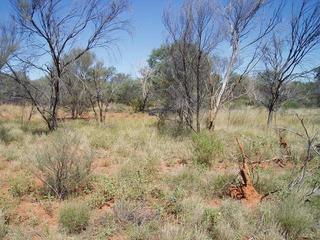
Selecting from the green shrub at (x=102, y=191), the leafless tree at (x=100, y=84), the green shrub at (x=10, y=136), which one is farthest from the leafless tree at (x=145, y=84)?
the green shrub at (x=102, y=191)

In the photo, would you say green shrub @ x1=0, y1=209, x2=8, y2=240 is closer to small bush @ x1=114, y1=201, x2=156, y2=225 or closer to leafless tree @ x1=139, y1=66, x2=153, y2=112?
small bush @ x1=114, y1=201, x2=156, y2=225

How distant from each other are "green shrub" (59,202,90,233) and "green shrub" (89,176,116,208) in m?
0.58

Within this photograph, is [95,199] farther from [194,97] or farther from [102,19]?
[102,19]

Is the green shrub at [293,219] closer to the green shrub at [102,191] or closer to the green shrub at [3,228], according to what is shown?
the green shrub at [102,191]

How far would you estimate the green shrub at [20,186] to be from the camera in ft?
19.6

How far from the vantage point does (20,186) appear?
241 inches

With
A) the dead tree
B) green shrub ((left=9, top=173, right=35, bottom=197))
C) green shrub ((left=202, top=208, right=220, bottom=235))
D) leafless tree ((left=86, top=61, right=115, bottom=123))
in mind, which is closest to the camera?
green shrub ((left=202, top=208, right=220, bottom=235))

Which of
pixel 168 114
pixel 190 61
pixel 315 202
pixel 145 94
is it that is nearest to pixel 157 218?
pixel 315 202

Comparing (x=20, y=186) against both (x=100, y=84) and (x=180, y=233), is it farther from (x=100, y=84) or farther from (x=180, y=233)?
(x=100, y=84)

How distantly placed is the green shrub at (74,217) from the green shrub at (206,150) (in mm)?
3535

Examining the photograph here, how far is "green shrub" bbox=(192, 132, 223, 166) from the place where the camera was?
7949 mm

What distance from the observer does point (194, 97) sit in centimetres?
1206

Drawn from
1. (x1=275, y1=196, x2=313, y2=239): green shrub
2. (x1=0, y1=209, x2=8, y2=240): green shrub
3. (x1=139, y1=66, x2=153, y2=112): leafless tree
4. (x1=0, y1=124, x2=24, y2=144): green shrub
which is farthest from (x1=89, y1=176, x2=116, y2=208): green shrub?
(x1=139, y1=66, x2=153, y2=112): leafless tree

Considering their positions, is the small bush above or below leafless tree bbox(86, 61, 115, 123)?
below
